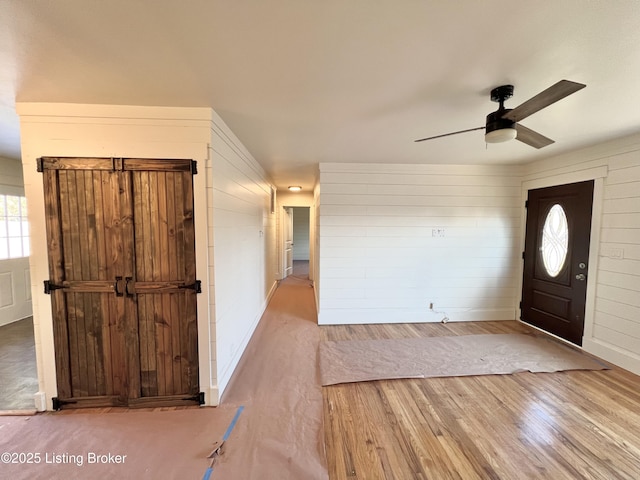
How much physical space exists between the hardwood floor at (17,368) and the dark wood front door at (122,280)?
49 centimetres

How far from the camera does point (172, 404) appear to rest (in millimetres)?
2094

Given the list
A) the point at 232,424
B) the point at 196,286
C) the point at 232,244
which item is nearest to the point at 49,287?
the point at 196,286

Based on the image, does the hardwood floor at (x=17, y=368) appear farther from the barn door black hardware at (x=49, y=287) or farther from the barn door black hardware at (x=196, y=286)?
the barn door black hardware at (x=196, y=286)

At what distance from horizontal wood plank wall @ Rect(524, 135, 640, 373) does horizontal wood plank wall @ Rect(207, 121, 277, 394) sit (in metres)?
A: 4.24

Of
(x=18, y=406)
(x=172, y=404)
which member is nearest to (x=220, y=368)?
(x=172, y=404)

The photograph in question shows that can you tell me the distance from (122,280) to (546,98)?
3.22m

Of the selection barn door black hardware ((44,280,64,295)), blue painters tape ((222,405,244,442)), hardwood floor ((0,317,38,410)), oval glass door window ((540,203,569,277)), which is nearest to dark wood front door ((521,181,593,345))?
oval glass door window ((540,203,569,277))

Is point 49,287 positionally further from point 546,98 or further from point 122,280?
point 546,98

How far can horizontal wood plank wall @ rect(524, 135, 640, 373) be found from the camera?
2619mm

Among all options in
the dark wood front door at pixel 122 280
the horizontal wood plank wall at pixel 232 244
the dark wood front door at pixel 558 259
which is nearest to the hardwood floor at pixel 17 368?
the dark wood front door at pixel 122 280

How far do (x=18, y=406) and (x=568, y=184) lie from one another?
6.38 metres

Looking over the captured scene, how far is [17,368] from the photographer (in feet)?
8.39

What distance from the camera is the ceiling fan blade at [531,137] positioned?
1.84 m

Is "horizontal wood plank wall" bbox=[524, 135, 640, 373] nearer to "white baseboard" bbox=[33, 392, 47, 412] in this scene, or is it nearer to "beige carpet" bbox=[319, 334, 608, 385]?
"beige carpet" bbox=[319, 334, 608, 385]
